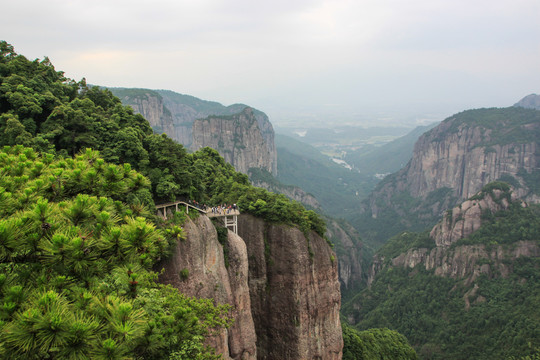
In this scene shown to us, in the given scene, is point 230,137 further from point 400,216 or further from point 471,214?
point 471,214

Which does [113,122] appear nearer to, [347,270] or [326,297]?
[326,297]

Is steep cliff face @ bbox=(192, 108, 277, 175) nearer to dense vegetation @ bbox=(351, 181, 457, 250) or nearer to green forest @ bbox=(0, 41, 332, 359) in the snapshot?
dense vegetation @ bbox=(351, 181, 457, 250)

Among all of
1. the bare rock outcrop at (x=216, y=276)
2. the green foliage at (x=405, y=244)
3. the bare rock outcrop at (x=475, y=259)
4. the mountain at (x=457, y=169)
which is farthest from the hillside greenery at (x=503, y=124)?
the bare rock outcrop at (x=216, y=276)

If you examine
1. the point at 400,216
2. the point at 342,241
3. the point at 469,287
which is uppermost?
the point at 469,287

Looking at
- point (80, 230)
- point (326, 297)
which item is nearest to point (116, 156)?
point (80, 230)

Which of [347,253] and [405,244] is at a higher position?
[405,244]

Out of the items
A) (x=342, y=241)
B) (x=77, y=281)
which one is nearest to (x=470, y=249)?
(x=342, y=241)
